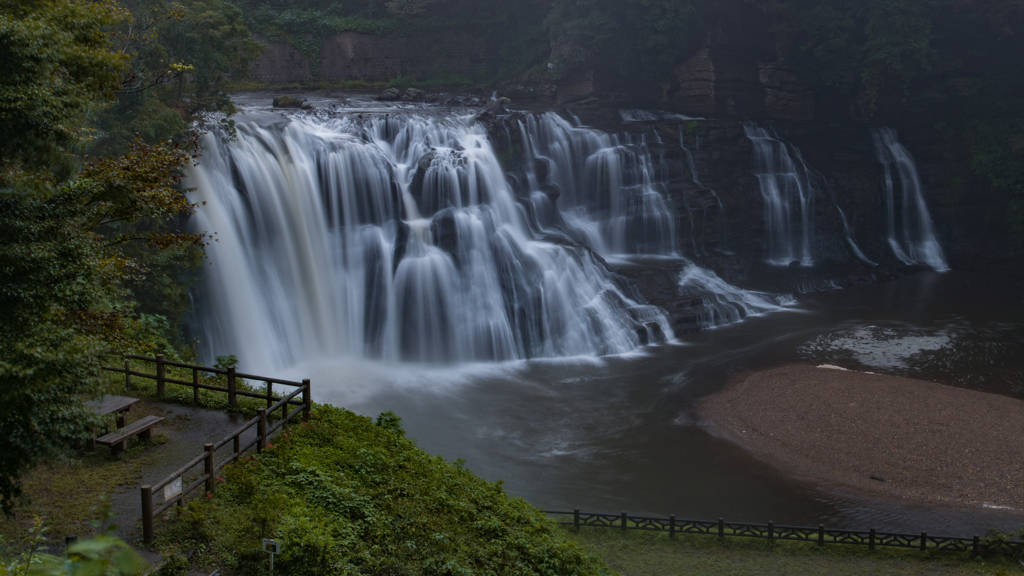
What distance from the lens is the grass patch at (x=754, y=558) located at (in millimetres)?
12586

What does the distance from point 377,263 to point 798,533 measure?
16.4 m

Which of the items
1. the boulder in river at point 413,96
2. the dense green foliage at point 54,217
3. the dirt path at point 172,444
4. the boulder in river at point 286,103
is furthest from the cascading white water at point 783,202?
the dense green foliage at point 54,217

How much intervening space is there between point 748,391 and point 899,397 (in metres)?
4.16

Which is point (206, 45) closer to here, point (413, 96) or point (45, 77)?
point (413, 96)

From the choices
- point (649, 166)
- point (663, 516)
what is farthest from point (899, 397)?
point (649, 166)

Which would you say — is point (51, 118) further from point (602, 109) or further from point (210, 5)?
point (602, 109)

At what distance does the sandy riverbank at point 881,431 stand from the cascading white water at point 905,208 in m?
21.0

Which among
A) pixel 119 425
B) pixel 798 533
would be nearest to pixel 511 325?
pixel 798 533

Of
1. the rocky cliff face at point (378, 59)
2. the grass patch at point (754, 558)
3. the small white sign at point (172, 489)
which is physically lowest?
the grass patch at point (754, 558)

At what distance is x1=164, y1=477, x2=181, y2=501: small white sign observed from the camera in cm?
893

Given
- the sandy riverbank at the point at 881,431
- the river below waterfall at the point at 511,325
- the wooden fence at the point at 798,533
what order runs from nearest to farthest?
1. the wooden fence at the point at 798,533
2. the sandy riverbank at the point at 881,431
3. the river below waterfall at the point at 511,325

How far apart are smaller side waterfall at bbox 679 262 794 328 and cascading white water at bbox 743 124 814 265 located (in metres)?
5.72

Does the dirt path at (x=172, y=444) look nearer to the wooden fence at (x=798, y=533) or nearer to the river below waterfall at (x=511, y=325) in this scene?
the wooden fence at (x=798, y=533)

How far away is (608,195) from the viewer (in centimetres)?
3569
